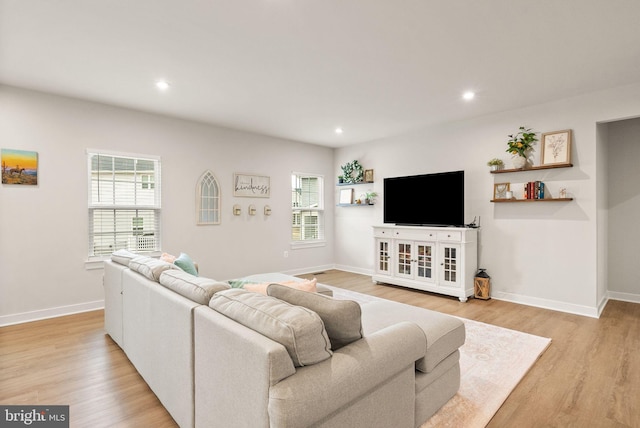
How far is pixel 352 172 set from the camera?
6.59 meters

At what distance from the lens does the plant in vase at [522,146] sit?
4297 mm

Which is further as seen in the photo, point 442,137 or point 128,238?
point 442,137

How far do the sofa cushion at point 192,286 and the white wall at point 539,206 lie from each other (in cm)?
412

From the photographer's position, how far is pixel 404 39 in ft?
8.79

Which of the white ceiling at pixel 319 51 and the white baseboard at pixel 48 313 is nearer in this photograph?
the white ceiling at pixel 319 51

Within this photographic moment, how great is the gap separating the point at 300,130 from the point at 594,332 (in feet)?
15.5

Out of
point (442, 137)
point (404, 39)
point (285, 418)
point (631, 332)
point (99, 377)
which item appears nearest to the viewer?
point (285, 418)

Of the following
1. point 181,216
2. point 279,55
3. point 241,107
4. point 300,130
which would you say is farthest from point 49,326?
point 300,130

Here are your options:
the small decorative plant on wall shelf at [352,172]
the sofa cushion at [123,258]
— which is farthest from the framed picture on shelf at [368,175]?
the sofa cushion at [123,258]

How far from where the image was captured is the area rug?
2.00 meters

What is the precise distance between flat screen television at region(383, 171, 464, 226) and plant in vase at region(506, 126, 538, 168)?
71 centimetres

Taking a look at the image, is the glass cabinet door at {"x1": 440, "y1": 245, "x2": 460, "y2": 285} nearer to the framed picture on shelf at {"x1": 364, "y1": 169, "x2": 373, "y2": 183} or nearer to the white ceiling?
the white ceiling

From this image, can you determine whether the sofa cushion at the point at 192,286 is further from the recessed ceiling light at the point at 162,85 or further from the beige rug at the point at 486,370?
the recessed ceiling light at the point at 162,85

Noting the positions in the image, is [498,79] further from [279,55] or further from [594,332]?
[594,332]
